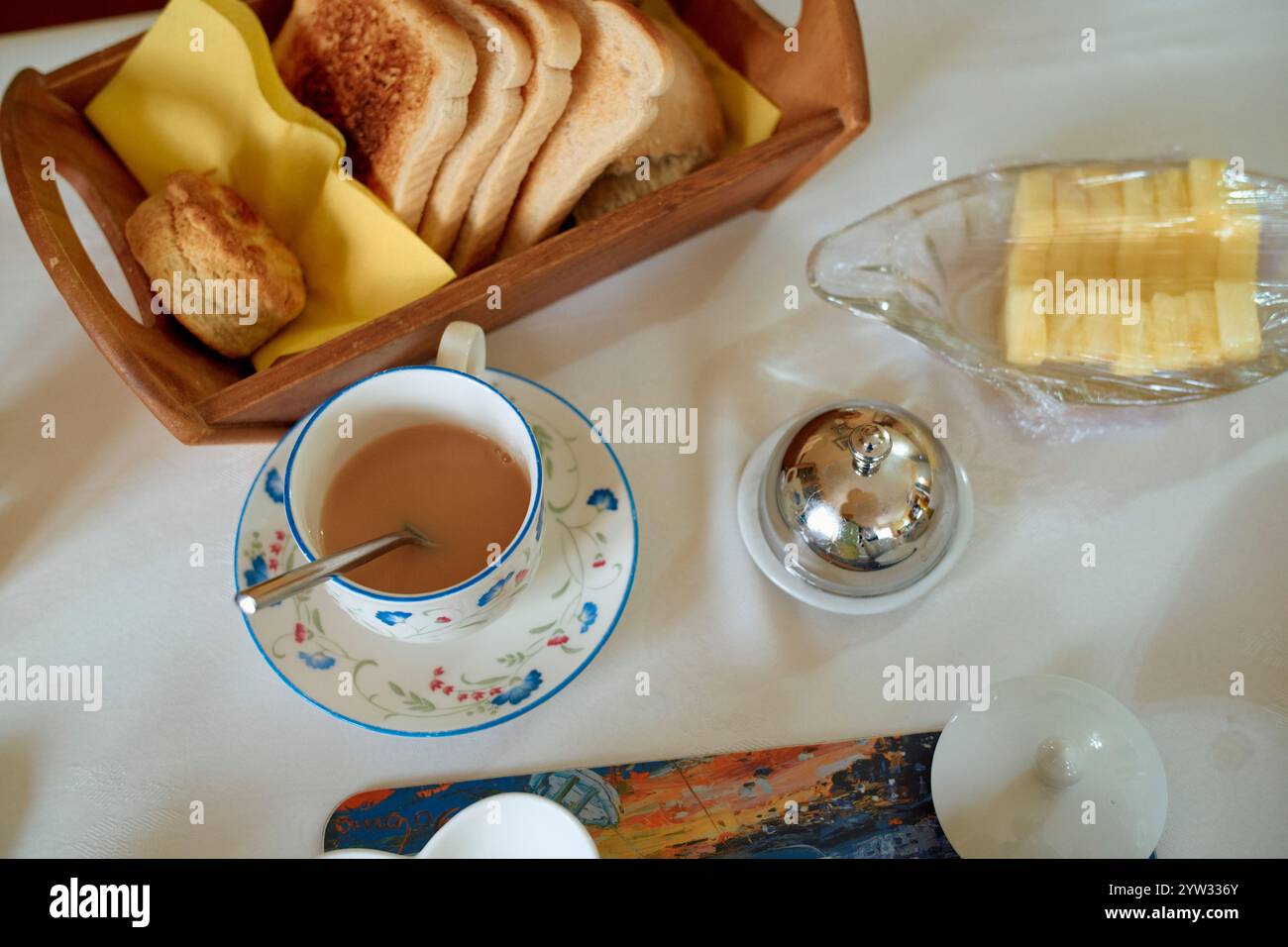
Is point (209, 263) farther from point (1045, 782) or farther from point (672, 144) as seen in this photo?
point (1045, 782)

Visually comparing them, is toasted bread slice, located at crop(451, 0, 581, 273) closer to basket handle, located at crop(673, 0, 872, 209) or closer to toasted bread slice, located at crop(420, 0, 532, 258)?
toasted bread slice, located at crop(420, 0, 532, 258)

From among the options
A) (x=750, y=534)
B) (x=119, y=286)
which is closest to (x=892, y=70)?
(x=750, y=534)

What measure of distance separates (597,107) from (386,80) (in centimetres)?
17

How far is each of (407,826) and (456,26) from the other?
1.94 ft

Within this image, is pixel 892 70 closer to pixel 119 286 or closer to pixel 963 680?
pixel 963 680

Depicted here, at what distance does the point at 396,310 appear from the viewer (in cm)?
69

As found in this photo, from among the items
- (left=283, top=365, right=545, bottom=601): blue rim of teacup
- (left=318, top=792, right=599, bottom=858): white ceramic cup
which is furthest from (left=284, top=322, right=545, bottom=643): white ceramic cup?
(left=318, top=792, right=599, bottom=858): white ceramic cup

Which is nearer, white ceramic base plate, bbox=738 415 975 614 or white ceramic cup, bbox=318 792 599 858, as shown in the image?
white ceramic cup, bbox=318 792 599 858

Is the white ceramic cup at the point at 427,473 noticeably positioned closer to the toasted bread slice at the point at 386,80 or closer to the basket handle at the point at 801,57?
the toasted bread slice at the point at 386,80

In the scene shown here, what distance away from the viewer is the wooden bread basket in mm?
651

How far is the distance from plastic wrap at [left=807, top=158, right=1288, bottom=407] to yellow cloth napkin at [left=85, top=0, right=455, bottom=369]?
1.20 feet

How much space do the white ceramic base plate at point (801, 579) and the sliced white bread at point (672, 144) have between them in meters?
0.24

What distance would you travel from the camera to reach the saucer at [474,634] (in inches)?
27.3

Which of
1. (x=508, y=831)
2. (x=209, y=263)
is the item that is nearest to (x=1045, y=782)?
(x=508, y=831)
